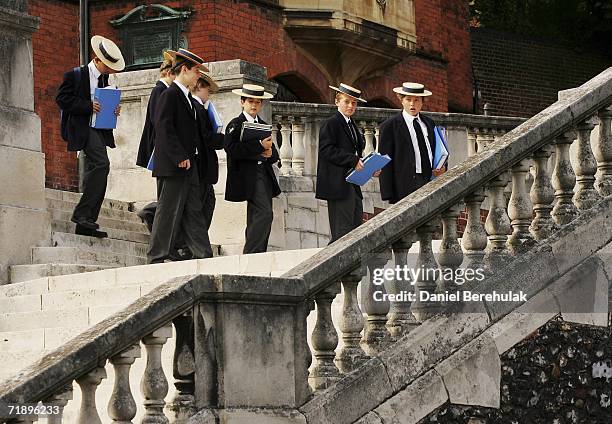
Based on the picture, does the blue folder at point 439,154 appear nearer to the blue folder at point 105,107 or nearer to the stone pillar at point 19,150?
the blue folder at point 105,107

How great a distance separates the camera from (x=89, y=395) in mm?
8578

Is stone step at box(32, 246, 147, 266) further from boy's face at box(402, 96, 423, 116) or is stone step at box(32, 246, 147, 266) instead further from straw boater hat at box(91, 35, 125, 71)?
boy's face at box(402, 96, 423, 116)

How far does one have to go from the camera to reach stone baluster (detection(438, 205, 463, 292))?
10.1 meters

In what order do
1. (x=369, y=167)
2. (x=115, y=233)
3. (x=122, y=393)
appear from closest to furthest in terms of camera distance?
(x=122, y=393), (x=369, y=167), (x=115, y=233)

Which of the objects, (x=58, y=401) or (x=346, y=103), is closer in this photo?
(x=58, y=401)

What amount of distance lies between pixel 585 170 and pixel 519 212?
0.66 meters

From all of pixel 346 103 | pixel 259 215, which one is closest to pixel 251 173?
pixel 259 215

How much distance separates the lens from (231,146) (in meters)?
14.4

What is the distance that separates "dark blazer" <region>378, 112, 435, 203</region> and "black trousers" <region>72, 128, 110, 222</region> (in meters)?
2.29

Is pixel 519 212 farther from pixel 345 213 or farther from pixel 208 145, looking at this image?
pixel 345 213

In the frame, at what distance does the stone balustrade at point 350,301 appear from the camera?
Answer: 8758 mm

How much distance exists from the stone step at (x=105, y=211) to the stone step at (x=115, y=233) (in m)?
0.22

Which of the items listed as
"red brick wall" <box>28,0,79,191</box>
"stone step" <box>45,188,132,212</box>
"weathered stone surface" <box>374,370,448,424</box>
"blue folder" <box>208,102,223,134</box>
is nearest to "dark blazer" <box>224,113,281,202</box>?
"blue folder" <box>208,102,223,134</box>

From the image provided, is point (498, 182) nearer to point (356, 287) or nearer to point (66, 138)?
point (356, 287)
